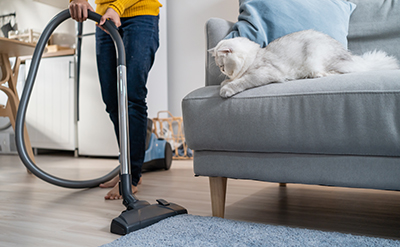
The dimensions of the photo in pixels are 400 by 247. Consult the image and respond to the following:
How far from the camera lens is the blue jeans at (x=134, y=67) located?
1496mm

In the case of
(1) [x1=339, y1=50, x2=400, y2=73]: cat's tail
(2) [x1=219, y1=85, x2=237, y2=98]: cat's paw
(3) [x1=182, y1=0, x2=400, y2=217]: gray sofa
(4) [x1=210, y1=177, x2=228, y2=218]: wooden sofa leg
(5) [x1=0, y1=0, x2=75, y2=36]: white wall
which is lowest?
(4) [x1=210, y1=177, x2=228, y2=218]: wooden sofa leg

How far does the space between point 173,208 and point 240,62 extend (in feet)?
1.89

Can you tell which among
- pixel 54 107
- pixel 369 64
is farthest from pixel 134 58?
pixel 54 107

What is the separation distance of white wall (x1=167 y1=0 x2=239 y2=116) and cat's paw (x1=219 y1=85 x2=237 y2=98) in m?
2.36

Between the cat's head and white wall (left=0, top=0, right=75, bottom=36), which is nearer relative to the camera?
the cat's head

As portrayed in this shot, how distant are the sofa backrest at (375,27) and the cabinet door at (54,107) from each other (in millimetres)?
2712

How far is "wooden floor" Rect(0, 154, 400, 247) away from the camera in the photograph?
108cm

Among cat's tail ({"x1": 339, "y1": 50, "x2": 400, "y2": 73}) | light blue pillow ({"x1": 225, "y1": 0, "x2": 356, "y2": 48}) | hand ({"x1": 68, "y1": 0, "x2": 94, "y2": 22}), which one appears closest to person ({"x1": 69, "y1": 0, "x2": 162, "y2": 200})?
hand ({"x1": 68, "y1": 0, "x2": 94, "y2": 22})

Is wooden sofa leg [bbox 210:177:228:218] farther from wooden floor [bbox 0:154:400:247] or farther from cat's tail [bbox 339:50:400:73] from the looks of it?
cat's tail [bbox 339:50:400:73]

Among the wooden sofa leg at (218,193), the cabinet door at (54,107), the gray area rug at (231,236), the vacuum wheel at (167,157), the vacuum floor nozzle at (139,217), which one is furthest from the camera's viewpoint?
the cabinet door at (54,107)

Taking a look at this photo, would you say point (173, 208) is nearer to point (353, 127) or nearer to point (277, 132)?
point (277, 132)

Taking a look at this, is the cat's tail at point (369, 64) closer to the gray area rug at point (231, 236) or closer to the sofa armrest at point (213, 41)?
the sofa armrest at point (213, 41)

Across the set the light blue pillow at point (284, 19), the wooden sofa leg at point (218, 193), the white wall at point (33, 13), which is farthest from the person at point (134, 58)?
the white wall at point (33, 13)

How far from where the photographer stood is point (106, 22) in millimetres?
1291
